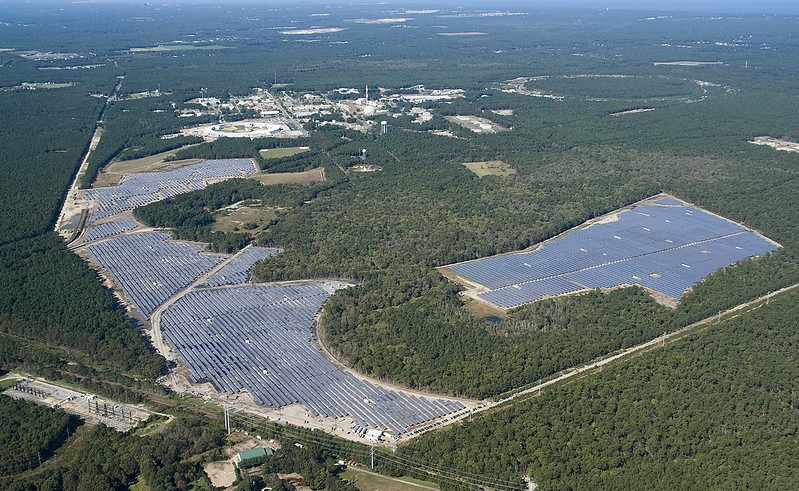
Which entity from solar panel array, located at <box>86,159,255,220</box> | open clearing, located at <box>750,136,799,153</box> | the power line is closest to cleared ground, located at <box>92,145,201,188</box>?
solar panel array, located at <box>86,159,255,220</box>

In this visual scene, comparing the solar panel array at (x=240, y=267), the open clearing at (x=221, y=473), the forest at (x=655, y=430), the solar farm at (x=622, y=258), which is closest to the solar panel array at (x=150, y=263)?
the solar panel array at (x=240, y=267)

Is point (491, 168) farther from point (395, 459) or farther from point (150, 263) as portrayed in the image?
point (395, 459)

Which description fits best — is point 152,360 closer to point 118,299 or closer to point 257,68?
point 118,299

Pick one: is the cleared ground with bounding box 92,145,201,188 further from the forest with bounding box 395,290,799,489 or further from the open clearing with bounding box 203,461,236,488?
the forest with bounding box 395,290,799,489

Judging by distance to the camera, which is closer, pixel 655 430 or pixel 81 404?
pixel 655 430

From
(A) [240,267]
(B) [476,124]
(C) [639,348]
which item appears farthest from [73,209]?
(B) [476,124]

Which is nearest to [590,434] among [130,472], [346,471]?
[346,471]

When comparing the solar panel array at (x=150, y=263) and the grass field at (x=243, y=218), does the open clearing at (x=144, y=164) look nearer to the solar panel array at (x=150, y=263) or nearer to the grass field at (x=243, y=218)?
the grass field at (x=243, y=218)
